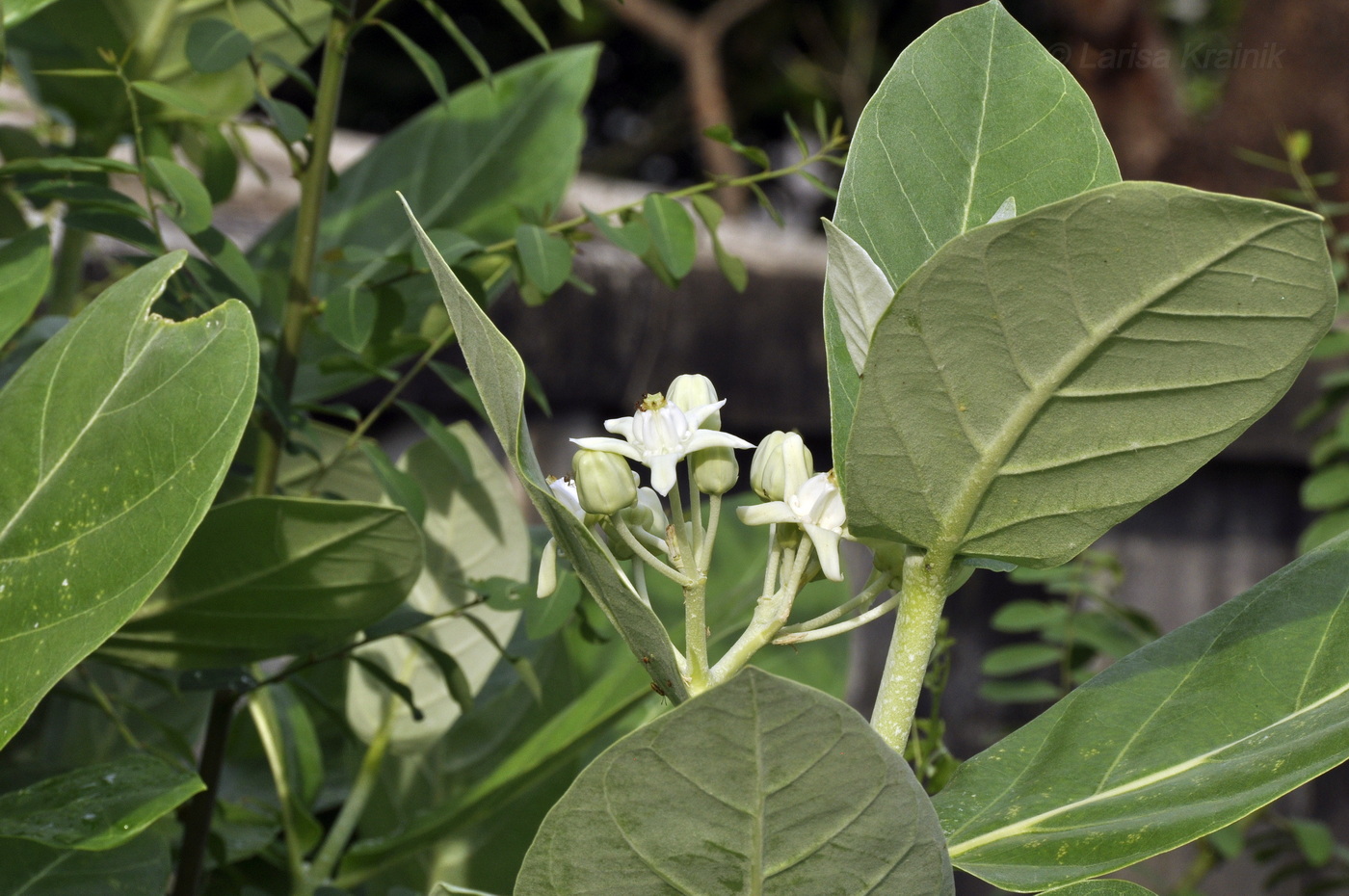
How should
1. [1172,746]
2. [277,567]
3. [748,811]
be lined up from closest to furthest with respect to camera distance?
[748,811] < [1172,746] < [277,567]

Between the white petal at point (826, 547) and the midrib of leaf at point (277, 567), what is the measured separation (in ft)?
0.70

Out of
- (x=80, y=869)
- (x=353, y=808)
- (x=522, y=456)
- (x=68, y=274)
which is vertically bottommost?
(x=353, y=808)

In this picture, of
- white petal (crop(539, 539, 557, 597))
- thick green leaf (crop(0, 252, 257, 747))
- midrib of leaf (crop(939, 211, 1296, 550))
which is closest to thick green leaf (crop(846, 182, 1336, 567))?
midrib of leaf (crop(939, 211, 1296, 550))

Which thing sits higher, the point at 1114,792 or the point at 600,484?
the point at 600,484

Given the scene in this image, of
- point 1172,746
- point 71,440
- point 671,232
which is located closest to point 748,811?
point 1172,746

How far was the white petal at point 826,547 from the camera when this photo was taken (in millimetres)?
362

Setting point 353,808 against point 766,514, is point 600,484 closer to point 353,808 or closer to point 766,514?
point 766,514

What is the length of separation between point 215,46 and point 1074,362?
481 mm

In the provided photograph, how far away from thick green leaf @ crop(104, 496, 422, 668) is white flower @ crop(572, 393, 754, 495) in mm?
153

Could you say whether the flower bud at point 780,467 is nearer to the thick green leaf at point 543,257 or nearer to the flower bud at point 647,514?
the flower bud at point 647,514

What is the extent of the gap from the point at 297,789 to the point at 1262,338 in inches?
22.8

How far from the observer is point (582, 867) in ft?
1.07

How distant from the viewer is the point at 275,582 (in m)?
0.53

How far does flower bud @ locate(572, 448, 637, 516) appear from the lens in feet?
1.22
